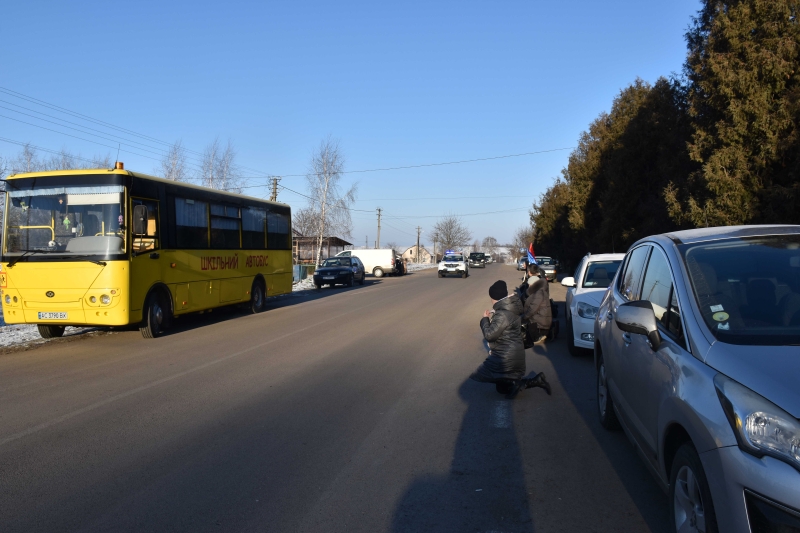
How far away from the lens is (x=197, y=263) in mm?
14641

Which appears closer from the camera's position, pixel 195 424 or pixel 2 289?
pixel 195 424

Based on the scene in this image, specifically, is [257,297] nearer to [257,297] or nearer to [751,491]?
[257,297]

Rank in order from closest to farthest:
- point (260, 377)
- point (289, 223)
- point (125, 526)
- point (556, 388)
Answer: point (125, 526), point (556, 388), point (260, 377), point (289, 223)

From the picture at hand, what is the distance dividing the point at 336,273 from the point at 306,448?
2573 centimetres

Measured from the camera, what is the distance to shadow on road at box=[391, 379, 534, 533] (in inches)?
156

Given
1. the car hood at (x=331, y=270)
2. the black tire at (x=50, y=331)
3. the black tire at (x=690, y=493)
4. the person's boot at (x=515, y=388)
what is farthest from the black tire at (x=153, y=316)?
the car hood at (x=331, y=270)

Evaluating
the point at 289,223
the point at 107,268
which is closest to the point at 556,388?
the point at 107,268

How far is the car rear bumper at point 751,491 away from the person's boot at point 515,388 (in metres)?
4.42

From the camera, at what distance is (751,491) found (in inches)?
102

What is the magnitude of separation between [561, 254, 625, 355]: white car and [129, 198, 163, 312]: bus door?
780 centimetres

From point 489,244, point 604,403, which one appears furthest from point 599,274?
point 489,244

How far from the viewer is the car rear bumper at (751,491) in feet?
8.19

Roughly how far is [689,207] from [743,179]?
5.43 feet

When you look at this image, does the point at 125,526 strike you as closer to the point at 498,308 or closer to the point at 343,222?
the point at 498,308
